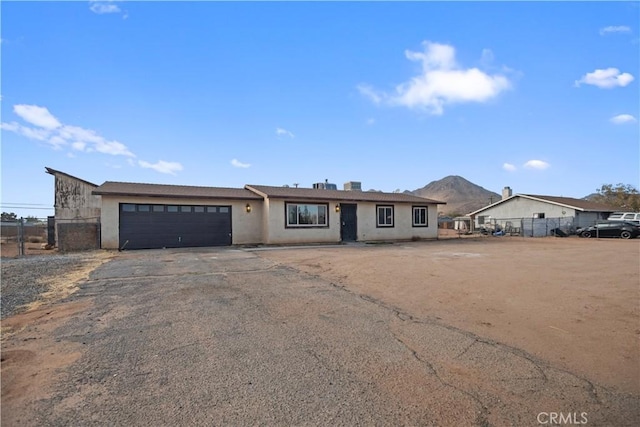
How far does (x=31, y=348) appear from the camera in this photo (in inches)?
139

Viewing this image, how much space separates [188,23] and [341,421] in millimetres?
13857

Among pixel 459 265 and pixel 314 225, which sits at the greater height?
pixel 314 225

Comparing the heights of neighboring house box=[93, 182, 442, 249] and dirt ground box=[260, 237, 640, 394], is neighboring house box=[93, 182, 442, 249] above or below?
above

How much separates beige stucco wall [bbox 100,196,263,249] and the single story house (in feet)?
72.8

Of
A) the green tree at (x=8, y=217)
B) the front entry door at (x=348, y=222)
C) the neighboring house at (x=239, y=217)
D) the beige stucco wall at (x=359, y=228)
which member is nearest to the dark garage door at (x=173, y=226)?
the neighboring house at (x=239, y=217)

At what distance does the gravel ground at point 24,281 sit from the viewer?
5.47 metres

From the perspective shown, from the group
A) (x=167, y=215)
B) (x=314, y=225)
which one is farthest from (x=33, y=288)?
(x=314, y=225)

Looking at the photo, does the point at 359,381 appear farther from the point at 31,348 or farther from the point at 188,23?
the point at 188,23

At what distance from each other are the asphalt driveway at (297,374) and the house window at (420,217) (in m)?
17.5

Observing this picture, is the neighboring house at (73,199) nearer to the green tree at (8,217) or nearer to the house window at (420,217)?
the green tree at (8,217)

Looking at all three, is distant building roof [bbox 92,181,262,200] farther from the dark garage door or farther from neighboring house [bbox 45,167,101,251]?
neighboring house [bbox 45,167,101,251]

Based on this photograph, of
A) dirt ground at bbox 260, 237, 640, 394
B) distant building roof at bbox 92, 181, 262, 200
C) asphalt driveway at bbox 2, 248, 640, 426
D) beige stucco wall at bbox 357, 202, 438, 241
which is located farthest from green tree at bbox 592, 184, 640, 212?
asphalt driveway at bbox 2, 248, 640, 426

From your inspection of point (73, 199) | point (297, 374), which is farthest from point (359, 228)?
point (73, 199)

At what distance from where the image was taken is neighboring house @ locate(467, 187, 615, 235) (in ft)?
90.8
